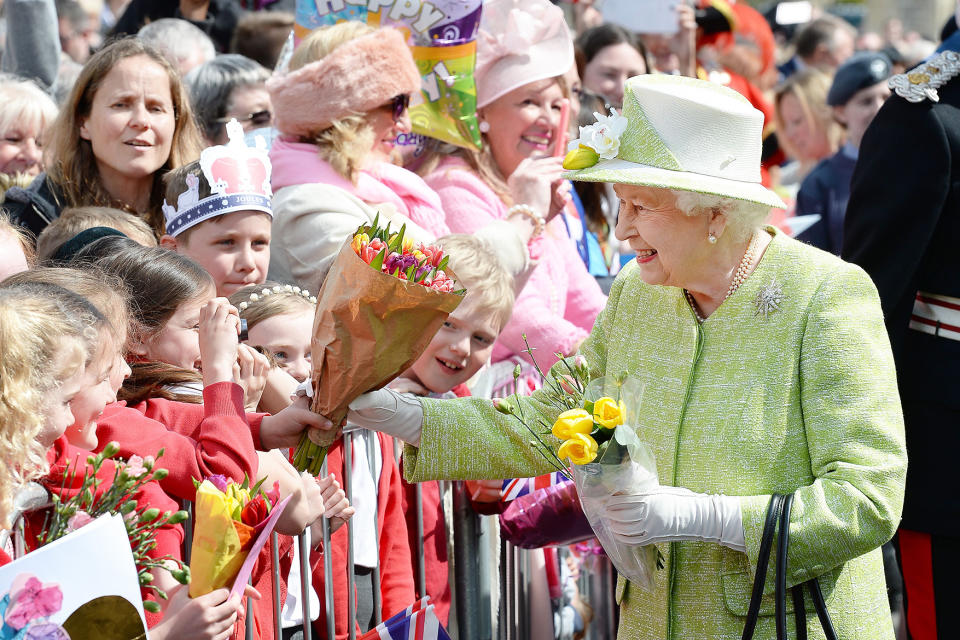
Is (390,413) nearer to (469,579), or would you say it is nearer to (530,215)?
(469,579)

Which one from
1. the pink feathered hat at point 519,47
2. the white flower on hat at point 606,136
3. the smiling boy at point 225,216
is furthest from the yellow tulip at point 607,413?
the pink feathered hat at point 519,47

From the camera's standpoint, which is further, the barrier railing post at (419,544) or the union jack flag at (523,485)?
the union jack flag at (523,485)

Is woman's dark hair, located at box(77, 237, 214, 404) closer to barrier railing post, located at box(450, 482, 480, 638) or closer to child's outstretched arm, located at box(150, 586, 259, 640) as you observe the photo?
child's outstretched arm, located at box(150, 586, 259, 640)

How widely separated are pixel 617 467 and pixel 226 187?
6.53ft

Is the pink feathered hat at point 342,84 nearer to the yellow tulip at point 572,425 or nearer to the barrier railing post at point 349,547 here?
the barrier railing post at point 349,547

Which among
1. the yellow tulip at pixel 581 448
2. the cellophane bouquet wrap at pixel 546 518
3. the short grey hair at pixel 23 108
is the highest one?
the yellow tulip at pixel 581 448

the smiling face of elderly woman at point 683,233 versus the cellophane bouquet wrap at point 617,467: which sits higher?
the smiling face of elderly woman at point 683,233

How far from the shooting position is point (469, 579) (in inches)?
158

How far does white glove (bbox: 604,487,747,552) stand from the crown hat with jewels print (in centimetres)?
191

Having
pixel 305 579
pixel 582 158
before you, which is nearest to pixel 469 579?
pixel 305 579

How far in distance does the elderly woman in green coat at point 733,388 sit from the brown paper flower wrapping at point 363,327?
0.30 feet

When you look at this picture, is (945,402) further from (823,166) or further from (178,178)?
(823,166)

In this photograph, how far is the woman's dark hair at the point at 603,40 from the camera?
7129 mm

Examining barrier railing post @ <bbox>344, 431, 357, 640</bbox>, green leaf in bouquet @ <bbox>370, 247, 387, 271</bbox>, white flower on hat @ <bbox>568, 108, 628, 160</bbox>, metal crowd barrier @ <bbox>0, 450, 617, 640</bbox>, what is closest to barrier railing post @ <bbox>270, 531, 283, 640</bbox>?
metal crowd barrier @ <bbox>0, 450, 617, 640</bbox>
